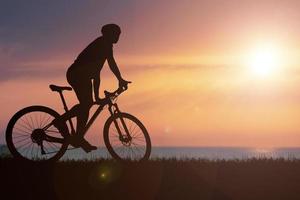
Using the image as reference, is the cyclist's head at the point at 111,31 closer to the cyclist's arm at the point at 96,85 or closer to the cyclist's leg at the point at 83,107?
the cyclist's arm at the point at 96,85

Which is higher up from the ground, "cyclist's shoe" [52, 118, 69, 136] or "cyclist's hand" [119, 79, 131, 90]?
"cyclist's hand" [119, 79, 131, 90]

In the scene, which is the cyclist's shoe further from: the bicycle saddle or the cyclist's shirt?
the cyclist's shirt

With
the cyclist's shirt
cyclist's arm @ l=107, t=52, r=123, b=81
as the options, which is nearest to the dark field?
cyclist's arm @ l=107, t=52, r=123, b=81

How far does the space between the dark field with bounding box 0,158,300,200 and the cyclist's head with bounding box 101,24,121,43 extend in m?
3.04

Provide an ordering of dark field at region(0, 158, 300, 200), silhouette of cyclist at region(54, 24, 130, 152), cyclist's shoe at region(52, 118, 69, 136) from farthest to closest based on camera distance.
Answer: cyclist's shoe at region(52, 118, 69, 136) → silhouette of cyclist at region(54, 24, 130, 152) → dark field at region(0, 158, 300, 200)

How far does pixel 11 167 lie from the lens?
45.8ft

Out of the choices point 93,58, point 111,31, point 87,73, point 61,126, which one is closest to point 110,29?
point 111,31

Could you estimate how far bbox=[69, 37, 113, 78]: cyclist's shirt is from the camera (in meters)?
14.3

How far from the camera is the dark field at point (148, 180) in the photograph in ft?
39.9

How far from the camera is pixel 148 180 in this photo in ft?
43.3

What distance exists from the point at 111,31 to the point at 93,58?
0.78 m

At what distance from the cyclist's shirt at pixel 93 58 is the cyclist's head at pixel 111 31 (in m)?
0.13

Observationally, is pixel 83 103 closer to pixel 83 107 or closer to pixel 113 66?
pixel 83 107

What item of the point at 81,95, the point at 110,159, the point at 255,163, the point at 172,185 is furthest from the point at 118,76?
the point at 255,163
